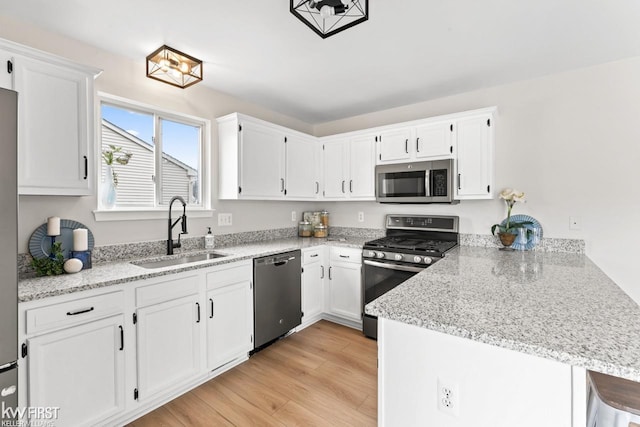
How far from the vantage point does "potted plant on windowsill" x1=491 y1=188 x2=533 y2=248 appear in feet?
8.50

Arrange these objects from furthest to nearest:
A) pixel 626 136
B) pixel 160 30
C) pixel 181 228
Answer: pixel 181 228 → pixel 626 136 → pixel 160 30

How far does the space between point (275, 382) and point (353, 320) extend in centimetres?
115

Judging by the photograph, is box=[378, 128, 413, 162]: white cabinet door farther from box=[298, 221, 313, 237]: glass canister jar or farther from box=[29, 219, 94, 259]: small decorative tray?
box=[29, 219, 94, 259]: small decorative tray

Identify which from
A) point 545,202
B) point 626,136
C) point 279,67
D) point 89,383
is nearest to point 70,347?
point 89,383

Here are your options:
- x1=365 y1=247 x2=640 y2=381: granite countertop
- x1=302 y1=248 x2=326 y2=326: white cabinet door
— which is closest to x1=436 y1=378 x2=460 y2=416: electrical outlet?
x1=365 y1=247 x2=640 y2=381: granite countertop

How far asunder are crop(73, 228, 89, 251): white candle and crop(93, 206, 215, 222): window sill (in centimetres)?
25

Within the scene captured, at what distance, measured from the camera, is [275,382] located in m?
2.21

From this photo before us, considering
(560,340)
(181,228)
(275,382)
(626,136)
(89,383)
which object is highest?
(626,136)

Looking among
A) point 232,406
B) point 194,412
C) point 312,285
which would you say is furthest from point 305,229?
point 194,412

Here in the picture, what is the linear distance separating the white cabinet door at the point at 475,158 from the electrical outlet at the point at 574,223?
67 cm

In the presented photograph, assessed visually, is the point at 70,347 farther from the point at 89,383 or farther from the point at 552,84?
the point at 552,84

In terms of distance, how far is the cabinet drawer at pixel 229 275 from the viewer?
2.21 metres

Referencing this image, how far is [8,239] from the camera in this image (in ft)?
4.03
